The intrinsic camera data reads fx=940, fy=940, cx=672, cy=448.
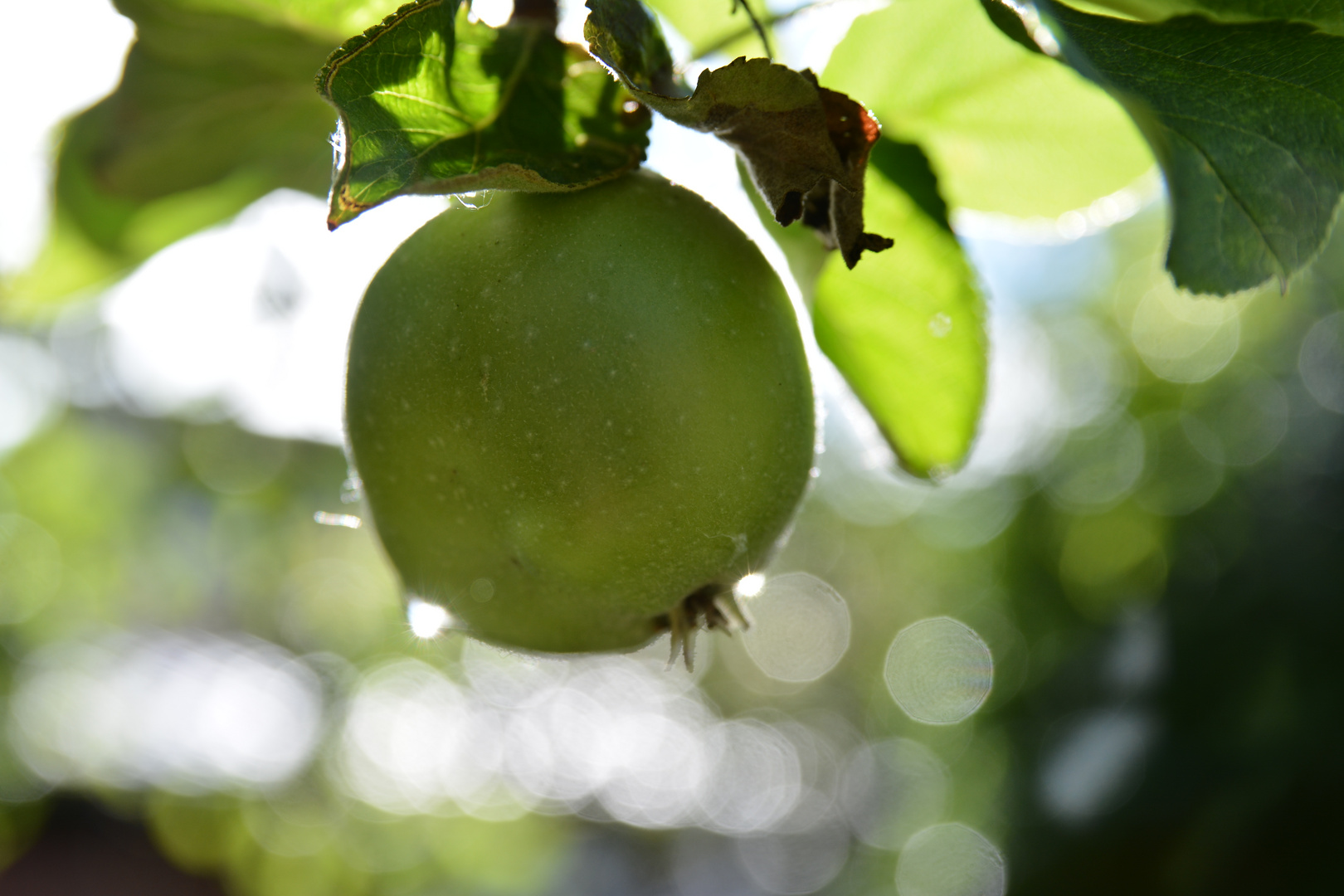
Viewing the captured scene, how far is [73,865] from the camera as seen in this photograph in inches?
123

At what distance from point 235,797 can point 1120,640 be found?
4.65ft

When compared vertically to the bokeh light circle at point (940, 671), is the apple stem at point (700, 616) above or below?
above

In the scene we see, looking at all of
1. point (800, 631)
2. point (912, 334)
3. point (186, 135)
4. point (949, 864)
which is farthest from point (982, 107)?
point (800, 631)

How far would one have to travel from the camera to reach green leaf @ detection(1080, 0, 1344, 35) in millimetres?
354

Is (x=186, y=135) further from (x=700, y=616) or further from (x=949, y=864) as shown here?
(x=949, y=864)

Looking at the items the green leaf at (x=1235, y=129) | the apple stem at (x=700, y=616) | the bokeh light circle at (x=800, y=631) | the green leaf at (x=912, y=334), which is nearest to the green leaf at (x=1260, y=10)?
the green leaf at (x=1235, y=129)

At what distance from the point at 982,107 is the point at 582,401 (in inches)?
11.6

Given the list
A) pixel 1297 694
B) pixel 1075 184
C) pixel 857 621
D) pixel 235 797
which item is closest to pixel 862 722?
pixel 857 621

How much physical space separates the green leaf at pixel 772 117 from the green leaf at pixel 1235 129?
8 centimetres

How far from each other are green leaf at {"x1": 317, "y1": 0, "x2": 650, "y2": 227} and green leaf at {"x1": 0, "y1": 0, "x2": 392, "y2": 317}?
0.15m

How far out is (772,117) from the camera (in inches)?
13.0

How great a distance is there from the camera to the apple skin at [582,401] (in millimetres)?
349

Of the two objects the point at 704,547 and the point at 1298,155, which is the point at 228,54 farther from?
the point at 1298,155

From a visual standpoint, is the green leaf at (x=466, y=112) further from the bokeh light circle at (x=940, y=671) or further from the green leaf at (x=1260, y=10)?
the bokeh light circle at (x=940, y=671)
